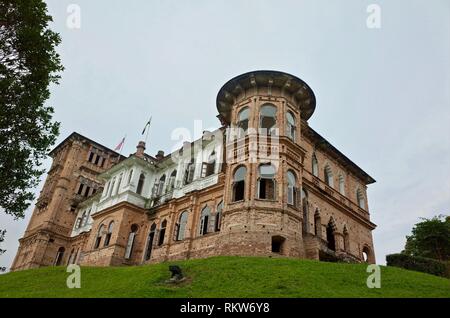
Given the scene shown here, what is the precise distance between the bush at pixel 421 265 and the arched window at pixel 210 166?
45.5ft

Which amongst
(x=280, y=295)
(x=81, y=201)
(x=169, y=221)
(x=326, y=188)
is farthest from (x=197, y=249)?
(x=81, y=201)

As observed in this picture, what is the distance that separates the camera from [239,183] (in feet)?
74.1

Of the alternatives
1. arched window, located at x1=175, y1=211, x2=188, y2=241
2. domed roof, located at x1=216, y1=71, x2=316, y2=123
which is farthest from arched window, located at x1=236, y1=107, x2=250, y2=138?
arched window, located at x1=175, y1=211, x2=188, y2=241

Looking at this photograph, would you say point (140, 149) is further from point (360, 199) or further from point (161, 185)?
point (360, 199)

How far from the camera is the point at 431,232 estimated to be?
35469 millimetres

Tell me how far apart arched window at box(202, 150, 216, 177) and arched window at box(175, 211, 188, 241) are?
11.4 feet

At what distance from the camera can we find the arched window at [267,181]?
846 inches

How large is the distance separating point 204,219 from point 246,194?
5.84 metres

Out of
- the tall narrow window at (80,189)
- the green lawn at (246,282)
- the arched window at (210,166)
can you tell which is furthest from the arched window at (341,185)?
the tall narrow window at (80,189)

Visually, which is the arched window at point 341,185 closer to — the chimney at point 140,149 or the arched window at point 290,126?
the arched window at point 290,126

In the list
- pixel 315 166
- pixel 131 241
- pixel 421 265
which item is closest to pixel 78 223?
pixel 131 241

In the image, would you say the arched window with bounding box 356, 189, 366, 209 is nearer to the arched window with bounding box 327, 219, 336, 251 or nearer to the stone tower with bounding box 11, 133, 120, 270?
the arched window with bounding box 327, 219, 336, 251
